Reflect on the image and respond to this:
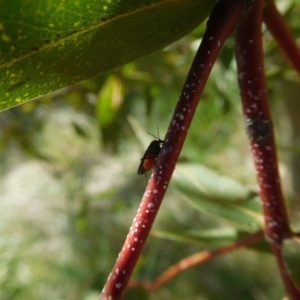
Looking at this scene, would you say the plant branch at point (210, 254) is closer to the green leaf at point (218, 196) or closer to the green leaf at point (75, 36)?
the green leaf at point (218, 196)

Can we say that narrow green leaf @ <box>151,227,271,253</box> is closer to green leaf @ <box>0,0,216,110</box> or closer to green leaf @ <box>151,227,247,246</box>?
green leaf @ <box>151,227,247,246</box>

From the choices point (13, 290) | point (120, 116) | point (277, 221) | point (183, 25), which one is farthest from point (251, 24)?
point (13, 290)

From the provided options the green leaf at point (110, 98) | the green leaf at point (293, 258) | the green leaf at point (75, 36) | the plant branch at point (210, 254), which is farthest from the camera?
the green leaf at point (110, 98)

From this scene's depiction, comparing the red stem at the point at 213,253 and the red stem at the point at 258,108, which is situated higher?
the red stem at the point at 258,108

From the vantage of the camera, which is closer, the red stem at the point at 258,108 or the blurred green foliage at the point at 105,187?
the red stem at the point at 258,108

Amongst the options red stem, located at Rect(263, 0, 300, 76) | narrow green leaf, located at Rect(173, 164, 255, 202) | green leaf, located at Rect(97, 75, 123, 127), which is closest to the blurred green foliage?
green leaf, located at Rect(97, 75, 123, 127)

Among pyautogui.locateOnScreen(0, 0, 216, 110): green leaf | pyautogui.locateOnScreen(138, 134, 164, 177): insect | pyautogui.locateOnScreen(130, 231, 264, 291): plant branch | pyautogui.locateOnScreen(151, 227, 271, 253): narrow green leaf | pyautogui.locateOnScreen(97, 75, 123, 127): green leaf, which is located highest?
pyautogui.locateOnScreen(97, 75, 123, 127): green leaf

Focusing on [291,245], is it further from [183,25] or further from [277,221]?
[183,25]

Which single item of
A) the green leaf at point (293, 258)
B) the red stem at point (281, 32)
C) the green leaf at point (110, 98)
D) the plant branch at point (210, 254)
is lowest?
the green leaf at point (293, 258)

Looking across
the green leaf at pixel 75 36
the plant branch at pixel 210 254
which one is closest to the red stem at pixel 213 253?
the plant branch at pixel 210 254
